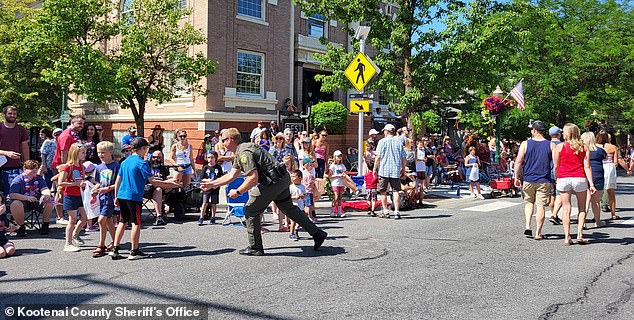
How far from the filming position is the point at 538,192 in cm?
835

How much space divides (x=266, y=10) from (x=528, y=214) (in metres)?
17.3

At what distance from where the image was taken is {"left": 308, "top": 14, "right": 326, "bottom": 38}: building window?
82.9 feet

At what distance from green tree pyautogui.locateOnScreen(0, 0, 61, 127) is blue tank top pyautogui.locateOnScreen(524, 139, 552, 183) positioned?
1915cm

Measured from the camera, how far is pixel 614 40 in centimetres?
2603

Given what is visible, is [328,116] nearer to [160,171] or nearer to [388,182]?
[388,182]

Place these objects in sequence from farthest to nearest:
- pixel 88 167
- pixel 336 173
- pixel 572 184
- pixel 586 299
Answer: pixel 336 173
pixel 88 167
pixel 572 184
pixel 586 299

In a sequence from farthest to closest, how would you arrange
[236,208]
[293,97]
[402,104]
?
[293,97], [402,104], [236,208]

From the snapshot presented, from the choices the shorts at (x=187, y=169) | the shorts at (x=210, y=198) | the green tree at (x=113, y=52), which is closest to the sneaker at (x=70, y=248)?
the shorts at (x=210, y=198)

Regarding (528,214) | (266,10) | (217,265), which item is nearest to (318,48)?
(266,10)

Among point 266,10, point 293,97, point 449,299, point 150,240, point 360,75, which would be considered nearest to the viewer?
point 449,299

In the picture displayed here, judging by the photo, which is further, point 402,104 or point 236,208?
point 402,104

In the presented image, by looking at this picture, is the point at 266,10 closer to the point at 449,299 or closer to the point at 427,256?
the point at 427,256

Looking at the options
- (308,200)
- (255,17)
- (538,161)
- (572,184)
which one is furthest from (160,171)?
(255,17)

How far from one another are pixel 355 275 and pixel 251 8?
18509 mm
